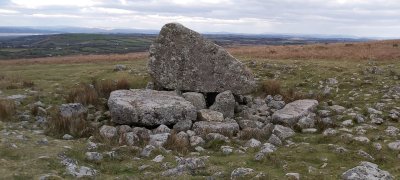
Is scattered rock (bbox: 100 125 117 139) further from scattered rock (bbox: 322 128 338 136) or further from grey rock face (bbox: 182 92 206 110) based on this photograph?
scattered rock (bbox: 322 128 338 136)

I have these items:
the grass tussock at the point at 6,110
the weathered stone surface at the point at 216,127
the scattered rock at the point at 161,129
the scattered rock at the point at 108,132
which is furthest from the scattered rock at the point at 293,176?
the grass tussock at the point at 6,110

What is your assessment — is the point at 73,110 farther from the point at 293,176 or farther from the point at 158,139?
the point at 293,176

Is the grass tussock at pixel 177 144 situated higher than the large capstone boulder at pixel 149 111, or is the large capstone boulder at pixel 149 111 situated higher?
the large capstone boulder at pixel 149 111

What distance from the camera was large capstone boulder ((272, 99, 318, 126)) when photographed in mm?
15809

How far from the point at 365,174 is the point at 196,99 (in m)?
9.07

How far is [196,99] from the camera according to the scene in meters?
17.8

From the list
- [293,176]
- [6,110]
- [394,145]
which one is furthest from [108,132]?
[394,145]

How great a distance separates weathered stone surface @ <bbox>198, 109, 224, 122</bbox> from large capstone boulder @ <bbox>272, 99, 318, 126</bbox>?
6.60 feet

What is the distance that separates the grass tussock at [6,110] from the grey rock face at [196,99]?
6693mm

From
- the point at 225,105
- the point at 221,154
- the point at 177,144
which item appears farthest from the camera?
the point at 225,105

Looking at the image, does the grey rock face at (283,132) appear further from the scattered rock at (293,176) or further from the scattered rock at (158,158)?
the scattered rock at (158,158)

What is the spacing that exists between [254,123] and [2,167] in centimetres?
873

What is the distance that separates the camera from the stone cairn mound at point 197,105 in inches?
556

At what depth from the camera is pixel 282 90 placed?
21.1 metres
